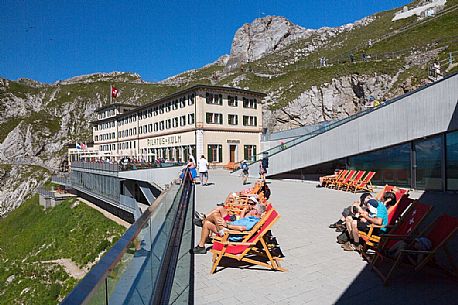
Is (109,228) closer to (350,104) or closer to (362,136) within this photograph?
(362,136)

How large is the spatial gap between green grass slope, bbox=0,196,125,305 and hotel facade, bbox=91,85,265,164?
9.71 metres

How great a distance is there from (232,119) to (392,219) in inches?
1425

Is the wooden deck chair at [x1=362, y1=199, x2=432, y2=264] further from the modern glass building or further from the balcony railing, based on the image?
the balcony railing

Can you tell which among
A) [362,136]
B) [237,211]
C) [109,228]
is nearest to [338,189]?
[362,136]

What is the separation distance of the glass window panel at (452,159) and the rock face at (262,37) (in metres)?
123

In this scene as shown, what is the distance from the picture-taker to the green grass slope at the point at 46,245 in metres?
22.8

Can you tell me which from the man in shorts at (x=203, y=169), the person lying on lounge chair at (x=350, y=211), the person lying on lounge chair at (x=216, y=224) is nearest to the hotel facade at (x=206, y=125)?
the man in shorts at (x=203, y=169)

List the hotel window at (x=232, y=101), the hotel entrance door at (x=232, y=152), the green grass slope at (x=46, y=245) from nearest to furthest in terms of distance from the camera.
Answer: the green grass slope at (x=46, y=245), the hotel entrance door at (x=232, y=152), the hotel window at (x=232, y=101)

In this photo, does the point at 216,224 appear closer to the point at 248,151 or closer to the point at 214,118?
the point at 214,118

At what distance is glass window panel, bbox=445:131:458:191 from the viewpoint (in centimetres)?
1372

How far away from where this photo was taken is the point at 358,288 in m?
4.83

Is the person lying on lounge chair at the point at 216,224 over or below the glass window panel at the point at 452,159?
below

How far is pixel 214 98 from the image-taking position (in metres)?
41.1

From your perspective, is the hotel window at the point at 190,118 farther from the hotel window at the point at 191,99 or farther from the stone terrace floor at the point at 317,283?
the stone terrace floor at the point at 317,283
